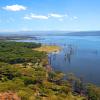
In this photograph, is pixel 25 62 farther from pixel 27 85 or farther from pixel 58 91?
pixel 58 91

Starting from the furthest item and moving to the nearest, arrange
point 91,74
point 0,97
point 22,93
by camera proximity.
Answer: point 91,74 → point 22,93 → point 0,97

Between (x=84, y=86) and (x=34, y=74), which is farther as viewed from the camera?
(x=34, y=74)

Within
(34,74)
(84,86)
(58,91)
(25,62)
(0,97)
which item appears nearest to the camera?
(0,97)

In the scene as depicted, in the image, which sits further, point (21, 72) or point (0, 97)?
point (21, 72)

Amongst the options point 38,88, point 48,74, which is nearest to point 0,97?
point 38,88

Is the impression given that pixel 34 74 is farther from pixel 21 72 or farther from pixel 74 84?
pixel 74 84

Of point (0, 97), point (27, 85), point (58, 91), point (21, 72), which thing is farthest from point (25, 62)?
point (0, 97)

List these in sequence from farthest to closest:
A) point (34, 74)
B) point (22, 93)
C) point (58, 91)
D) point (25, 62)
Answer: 1. point (25, 62)
2. point (34, 74)
3. point (58, 91)
4. point (22, 93)

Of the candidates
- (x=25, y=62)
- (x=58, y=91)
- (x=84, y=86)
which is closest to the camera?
(x=58, y=91)
